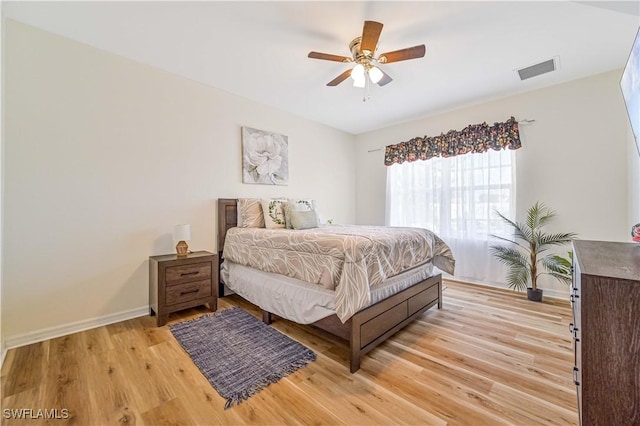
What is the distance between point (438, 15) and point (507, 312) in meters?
2.93

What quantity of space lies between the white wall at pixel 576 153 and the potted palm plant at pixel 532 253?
12 centimetres

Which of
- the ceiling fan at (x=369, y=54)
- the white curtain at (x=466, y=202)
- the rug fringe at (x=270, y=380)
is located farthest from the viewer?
the white curtain at (x=466, y=202)

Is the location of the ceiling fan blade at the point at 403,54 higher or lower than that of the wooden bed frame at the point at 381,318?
higher

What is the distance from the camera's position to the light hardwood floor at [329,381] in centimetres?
137

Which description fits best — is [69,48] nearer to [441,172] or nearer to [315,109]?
[315,109]

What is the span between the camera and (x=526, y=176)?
329cm

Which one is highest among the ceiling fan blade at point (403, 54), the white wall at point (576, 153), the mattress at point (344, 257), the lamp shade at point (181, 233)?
the ceiling fan blade at point (403, 54)

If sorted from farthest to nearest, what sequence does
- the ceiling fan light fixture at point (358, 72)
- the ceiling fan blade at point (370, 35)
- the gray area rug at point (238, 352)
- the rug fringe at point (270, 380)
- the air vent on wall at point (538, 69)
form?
the air vent on wall at point (538, 69)
the ceiling fan light fixture at point (358, 72)
the ceiling fan blade at point (370, 35)
the gray area rug at point (238, 352)
the rug fringe at point (270, 380)

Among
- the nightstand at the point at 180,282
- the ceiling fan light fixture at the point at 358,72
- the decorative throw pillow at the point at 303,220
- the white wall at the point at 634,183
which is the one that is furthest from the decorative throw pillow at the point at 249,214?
the white wall at the point at 634,183

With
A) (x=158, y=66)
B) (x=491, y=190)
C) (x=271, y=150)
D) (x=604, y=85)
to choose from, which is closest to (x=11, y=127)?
(x=158, y=66)

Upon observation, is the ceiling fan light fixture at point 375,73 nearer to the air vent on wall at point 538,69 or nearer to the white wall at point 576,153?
the air vent on wall at point 538,69

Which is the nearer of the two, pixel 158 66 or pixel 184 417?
pixel 184 417

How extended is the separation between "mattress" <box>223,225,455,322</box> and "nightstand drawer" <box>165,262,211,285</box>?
1.20ft

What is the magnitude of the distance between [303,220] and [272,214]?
435 millimetres
